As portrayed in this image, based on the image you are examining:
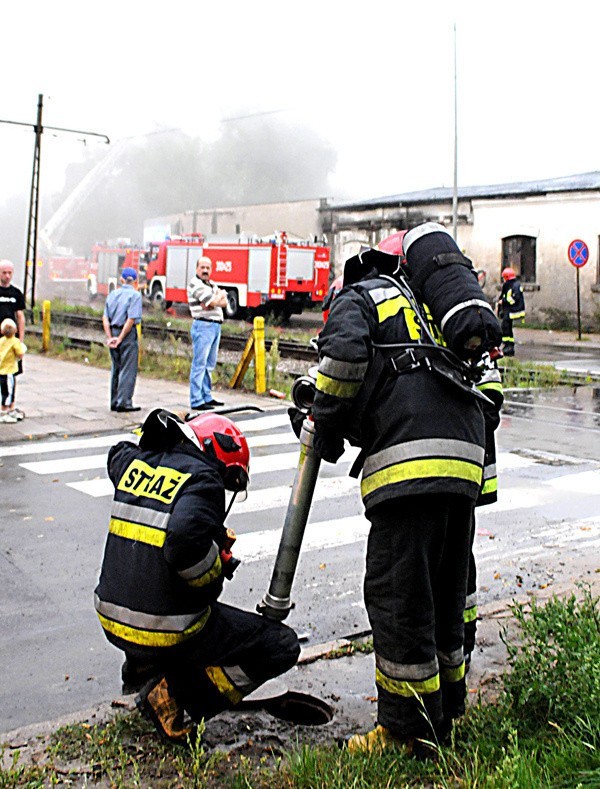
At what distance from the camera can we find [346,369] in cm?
316

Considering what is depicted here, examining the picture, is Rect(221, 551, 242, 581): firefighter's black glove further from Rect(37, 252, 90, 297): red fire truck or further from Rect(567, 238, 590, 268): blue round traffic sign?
Rect(37, 252, 90, 297): red fire truck

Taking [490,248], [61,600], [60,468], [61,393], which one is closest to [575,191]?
[490,248]

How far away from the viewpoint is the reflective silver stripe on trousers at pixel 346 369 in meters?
3.15

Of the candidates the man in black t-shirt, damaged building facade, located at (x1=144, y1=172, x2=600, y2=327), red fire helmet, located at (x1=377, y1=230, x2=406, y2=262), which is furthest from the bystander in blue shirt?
damaged building facade, located at (x1=144, y1=172, x2=600, y2=327)

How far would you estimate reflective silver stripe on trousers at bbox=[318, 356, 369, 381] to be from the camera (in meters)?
3.15

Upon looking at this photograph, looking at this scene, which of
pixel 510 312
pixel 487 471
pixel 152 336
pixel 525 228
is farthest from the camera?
pixel 525 228

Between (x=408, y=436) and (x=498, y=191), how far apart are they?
29.1 metres

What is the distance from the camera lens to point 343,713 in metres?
3.83

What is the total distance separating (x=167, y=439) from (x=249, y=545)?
3002 millimetres

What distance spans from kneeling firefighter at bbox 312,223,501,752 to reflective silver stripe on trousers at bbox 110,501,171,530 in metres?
0.58

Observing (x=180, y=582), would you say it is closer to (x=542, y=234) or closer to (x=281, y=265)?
(x=281, y=265)

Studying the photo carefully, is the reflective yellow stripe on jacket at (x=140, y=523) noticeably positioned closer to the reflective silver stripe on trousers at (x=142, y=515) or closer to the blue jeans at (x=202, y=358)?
the reflective silver stripe on trousers at (x=142, y=515)

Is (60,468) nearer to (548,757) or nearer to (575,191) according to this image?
(548,757)

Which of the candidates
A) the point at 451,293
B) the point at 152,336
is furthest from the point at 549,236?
the point at 451,293
